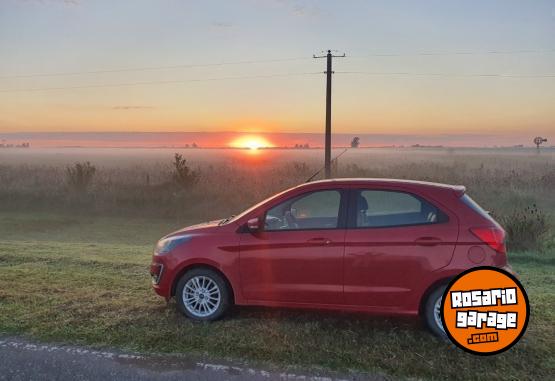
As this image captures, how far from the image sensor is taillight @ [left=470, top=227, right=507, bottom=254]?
4.89m

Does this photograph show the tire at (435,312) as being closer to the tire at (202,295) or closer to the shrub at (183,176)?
the tire at (202,295)

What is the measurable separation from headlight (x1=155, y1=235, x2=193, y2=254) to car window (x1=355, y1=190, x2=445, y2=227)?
6.36ft

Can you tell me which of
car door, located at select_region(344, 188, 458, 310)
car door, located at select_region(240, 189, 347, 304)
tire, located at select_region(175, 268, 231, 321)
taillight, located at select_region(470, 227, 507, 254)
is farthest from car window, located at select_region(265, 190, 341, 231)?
taillight, located at select_region(470, 227, 507, 254)

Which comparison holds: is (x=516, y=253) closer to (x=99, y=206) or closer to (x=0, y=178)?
(x=99, y=206)

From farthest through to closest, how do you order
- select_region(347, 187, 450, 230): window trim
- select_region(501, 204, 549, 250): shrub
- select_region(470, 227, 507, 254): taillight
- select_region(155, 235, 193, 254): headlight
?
select_region(501, 204, 549, 250): shrub
select_region(155, 235, 193, 254): headlight
select_region(347, 187, 450, 230): window trim
select_region(470, 227, 507, 254): taillight

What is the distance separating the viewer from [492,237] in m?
4.91

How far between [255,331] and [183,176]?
20.3m

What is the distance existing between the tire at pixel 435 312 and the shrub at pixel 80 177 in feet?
73.9

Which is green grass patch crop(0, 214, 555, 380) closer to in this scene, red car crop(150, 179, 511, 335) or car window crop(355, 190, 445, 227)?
red car crop(150, 179, 511, 335)

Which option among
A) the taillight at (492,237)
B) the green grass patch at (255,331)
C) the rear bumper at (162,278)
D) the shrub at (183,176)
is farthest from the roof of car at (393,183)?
the shrub at (183,176)

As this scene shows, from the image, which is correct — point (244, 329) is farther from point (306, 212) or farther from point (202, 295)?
point (306, 212)

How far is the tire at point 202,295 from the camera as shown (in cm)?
549

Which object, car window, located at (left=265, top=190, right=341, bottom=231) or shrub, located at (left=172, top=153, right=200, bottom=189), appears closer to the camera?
car window, located at (left=265, top=190, right=341, bottom=231)

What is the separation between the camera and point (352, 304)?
5.17m
